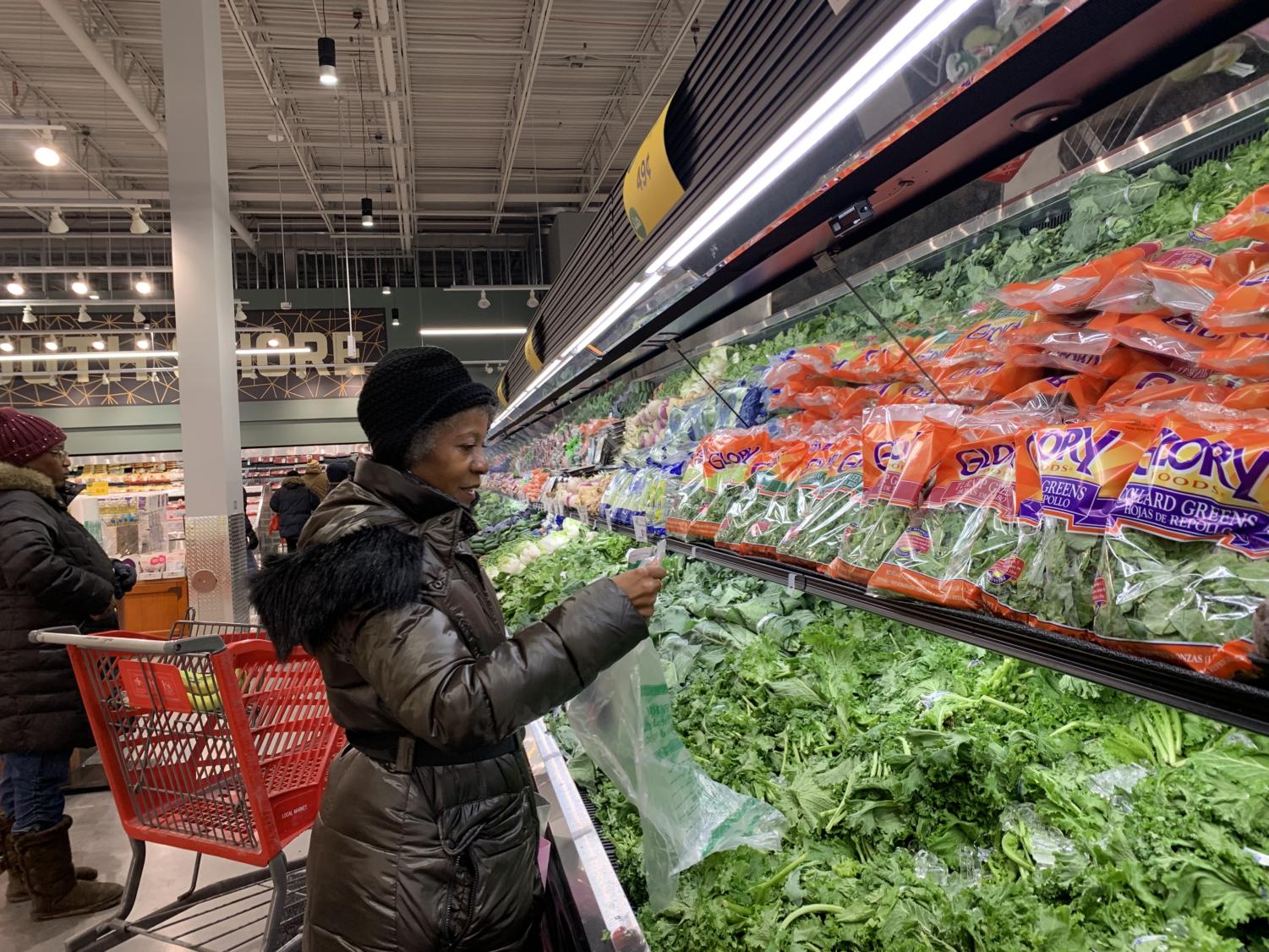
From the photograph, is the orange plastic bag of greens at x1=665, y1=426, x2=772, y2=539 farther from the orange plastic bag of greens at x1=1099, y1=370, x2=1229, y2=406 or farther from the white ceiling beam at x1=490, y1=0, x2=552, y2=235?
the white ceiling beam at x1=490, y1=0, x2=552, y2=235

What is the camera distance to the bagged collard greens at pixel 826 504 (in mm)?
1443

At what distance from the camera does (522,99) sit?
10.8 meters

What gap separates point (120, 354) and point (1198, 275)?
17088mm

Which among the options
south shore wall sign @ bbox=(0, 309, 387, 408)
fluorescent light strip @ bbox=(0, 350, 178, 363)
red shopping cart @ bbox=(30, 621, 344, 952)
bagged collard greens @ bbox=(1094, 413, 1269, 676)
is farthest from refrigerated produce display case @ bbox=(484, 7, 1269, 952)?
south shore wall sign @ bbox=(0, 309, 387, 408)

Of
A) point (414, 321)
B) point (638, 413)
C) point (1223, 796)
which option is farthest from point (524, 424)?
point (414, 321)

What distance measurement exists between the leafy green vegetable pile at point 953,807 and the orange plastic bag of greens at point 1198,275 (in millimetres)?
627

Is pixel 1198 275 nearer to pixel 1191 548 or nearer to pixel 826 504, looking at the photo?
pixel 1191 548

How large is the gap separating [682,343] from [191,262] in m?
4.29

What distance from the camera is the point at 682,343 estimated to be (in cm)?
354

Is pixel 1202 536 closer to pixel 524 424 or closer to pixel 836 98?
pixel 836 98

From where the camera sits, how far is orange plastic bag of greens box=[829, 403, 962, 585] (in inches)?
49.3

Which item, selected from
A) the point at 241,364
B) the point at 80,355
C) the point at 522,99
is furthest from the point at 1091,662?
the point at 241,364

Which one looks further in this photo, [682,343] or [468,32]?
[468,32]

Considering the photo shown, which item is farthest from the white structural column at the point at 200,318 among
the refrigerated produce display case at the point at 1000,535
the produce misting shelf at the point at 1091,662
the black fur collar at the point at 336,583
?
the produce misting shelf at the point at 1091,662
